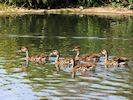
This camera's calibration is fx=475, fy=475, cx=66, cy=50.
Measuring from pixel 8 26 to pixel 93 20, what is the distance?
574 inches

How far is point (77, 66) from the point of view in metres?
26.0

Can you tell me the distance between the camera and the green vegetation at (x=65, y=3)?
74812mm

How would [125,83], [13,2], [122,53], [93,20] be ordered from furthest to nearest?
[13,2], [93,20], [122,53], [125,83]

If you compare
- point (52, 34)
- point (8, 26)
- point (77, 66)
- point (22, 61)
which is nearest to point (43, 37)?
point (52, 34)

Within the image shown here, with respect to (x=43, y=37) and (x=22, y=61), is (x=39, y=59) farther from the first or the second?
(x=43, y=37)

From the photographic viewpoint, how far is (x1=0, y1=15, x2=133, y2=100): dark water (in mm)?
21312

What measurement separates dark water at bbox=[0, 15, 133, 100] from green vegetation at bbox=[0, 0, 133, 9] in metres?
18.1

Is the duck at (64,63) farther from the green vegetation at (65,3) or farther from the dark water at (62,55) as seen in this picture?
the green vegetation at (65,3)

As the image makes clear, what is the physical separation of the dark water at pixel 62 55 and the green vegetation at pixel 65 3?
18.1 metres

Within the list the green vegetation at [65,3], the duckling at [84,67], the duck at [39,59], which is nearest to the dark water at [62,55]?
the duckling at [84,67]

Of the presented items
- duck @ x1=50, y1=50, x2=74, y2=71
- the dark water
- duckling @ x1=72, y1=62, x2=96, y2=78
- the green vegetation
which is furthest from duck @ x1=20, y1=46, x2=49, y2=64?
the green vegetation

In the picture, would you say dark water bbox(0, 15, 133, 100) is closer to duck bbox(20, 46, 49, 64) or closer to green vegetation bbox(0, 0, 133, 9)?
duck bbox(20, 46, 49, 64)

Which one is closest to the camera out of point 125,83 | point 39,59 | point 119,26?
point 125,83

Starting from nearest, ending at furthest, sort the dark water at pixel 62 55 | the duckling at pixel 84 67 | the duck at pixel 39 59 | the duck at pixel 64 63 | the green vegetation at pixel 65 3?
1. the dark water at pixel 62 55
2. the duckling at pixel 84 67
3. the duck at pixel 64 63
4. the duck at pixel 39 59
5. the green vegetation at pixel 65 3
